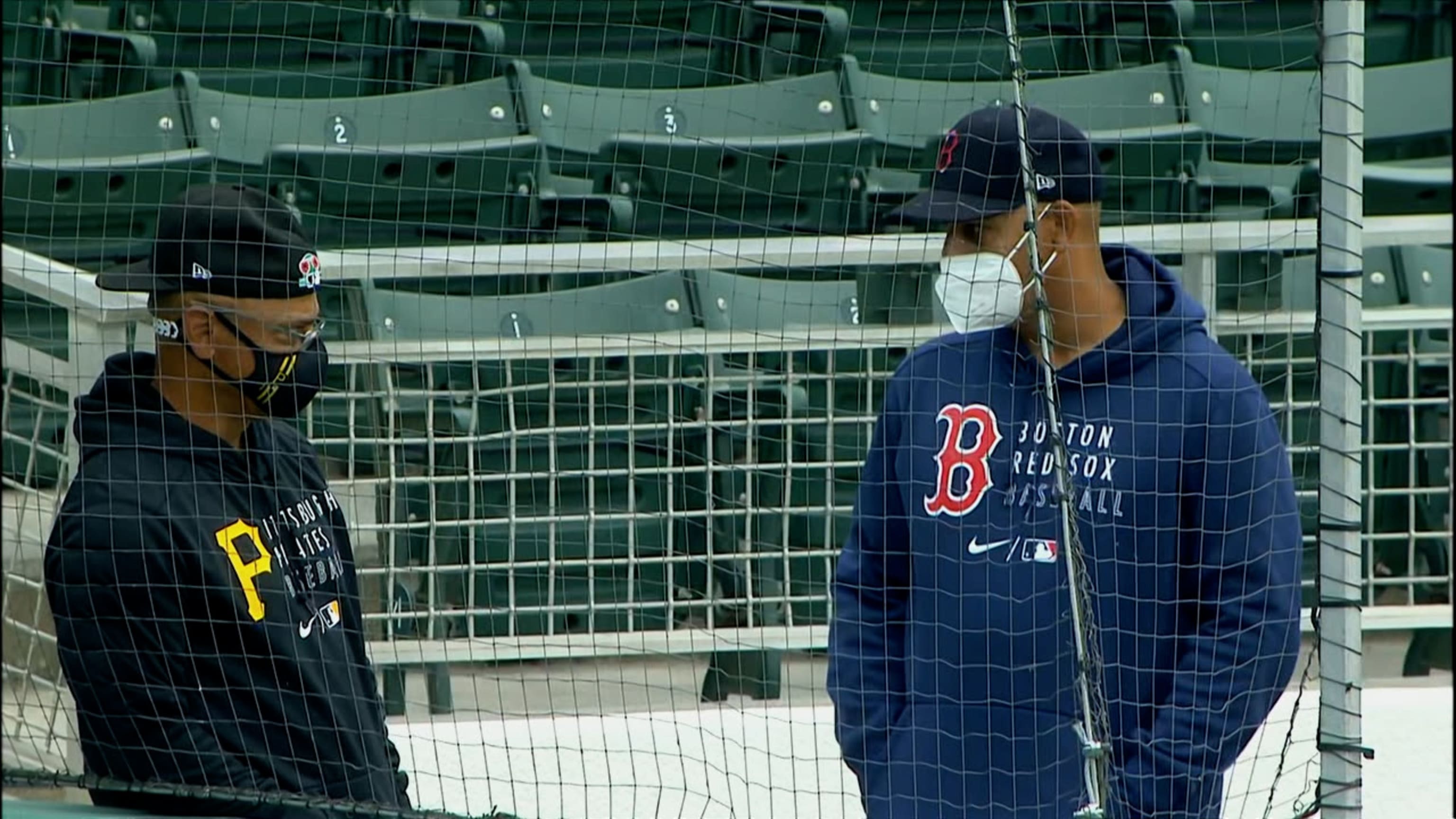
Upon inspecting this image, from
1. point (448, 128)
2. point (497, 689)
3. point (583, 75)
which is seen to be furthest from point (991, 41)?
point (497, 689)

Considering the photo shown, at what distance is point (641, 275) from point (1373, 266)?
85.2 inches

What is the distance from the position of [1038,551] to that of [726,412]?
1925 millimetres

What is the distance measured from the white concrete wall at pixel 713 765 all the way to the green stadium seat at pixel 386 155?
1762mm

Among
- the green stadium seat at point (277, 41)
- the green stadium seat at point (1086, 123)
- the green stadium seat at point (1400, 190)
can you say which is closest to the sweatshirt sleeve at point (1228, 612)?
the green stadium seat at point (1086, 123)

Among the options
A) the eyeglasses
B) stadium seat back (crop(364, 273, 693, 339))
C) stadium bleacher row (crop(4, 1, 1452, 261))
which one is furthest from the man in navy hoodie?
stadium bleacher row (crop(4, 1, 1452, 261))

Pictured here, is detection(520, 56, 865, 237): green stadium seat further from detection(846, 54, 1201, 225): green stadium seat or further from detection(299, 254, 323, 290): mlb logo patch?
detection(299, 254, 323, 290): mlb logo patch

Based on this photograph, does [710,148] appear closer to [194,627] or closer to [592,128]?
[592,128]

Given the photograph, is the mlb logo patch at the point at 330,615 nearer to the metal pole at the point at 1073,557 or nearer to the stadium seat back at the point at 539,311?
the metal pole at the point at 1073,557

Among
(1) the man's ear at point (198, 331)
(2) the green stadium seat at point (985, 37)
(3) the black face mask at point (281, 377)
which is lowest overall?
(3) the black face mask at point (281, 377)

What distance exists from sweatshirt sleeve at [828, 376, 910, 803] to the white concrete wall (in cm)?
84

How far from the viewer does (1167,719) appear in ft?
7.61

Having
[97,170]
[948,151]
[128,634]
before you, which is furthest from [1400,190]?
[128,634]

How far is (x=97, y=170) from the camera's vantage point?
16.0 ft

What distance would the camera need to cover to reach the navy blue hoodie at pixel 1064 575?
232cm
